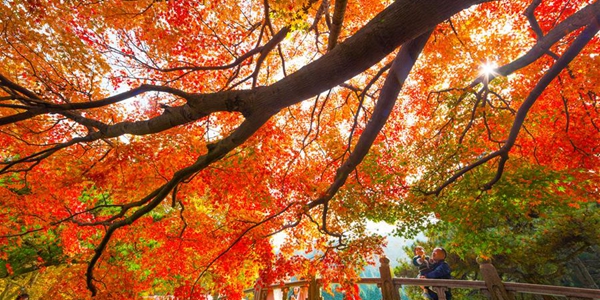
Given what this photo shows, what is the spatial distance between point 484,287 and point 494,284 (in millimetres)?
179

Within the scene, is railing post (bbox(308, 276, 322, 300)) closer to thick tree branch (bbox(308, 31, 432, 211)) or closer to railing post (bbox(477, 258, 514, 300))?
railing post (bbox(477, 258, 514, 300))

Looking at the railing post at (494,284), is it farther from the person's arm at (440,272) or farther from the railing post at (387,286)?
the railing post at (387,286)

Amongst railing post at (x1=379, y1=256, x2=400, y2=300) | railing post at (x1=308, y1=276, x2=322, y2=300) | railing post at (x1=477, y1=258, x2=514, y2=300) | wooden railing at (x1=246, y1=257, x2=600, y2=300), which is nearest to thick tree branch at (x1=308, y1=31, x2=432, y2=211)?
railing post at (x1=477, y1=258, x2=514, y2=300)

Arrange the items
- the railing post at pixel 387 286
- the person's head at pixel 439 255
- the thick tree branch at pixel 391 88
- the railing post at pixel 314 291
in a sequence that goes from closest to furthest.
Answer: the thick tree branch at pixel 391 88
the railing post at pixel 387 286
the person's head at pixel 439 255
the railing post at pixel 314 291

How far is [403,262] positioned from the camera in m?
16.8

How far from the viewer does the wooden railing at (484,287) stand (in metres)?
3.56

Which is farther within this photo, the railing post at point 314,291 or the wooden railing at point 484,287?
the railing post at point 314,291

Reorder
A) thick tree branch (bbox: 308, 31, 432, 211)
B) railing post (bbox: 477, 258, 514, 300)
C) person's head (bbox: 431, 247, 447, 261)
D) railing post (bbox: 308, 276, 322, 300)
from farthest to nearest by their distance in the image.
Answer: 1. railing post (bbox: 308, 276, 322, 300)
2. person's head (bbox: 431, 247, 447, 261)
3. railing post (bbox: 477, 258, 514, 300)
4. thick tree branch (bbox: 308, 31, 432, 211)

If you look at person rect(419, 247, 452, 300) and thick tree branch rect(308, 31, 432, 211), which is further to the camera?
person rect(419, 247, 452, 300)

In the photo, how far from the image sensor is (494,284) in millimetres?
4531

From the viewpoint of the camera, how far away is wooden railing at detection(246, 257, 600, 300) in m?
3.56

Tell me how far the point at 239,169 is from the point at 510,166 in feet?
32.5

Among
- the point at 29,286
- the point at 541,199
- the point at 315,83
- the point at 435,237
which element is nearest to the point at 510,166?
the point at 541,199

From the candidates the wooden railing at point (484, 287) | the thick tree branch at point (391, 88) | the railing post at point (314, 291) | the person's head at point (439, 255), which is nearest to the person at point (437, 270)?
the person's head at point (439, 255)
